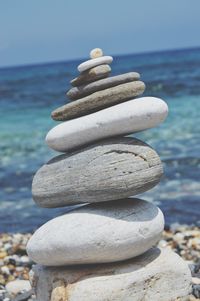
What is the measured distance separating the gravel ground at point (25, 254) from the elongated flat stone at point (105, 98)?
2.09 metres

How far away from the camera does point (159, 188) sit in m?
12.9

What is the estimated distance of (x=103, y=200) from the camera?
19.4 ft

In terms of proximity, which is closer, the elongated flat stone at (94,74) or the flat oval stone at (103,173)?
the flat oval stone at (103,173)

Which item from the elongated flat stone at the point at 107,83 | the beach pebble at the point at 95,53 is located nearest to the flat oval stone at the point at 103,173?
the elongated flat stone at the point at 107,83

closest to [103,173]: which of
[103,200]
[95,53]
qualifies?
[103,200]

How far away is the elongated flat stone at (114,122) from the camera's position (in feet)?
19.1

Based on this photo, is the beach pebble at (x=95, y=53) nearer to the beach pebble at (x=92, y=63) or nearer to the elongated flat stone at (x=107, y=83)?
the beach pebble at (x=92, y=63)

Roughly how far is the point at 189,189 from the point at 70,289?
6.95 meters

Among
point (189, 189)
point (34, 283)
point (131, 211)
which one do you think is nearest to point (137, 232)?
point (131, 211)

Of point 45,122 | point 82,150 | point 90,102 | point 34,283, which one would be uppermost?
point 90,102

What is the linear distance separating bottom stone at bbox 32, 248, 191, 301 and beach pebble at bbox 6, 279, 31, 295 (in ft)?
4.88

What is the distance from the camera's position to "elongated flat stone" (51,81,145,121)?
19.5ft

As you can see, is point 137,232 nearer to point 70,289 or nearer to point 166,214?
point 70,289

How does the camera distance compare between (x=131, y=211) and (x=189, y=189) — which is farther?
(x=189, y=189)
